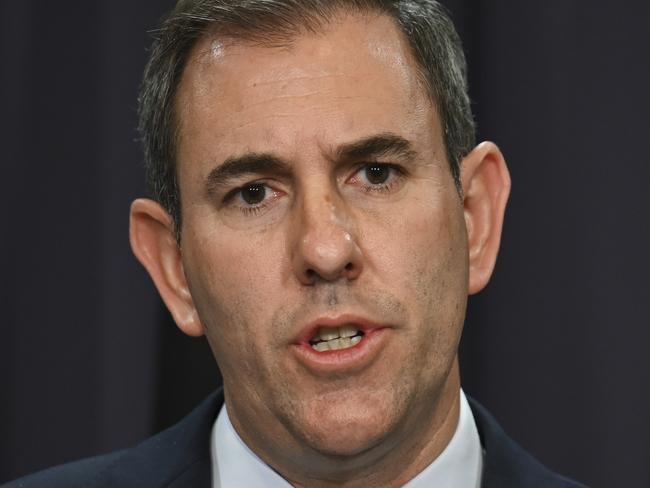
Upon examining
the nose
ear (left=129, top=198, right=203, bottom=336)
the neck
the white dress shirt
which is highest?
the nose

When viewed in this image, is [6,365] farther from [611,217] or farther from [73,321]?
[611,217]

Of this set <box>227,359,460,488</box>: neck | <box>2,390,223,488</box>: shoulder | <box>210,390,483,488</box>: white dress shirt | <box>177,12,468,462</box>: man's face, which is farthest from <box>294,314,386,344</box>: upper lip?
<box>2,390,223,488</box>: shoulder

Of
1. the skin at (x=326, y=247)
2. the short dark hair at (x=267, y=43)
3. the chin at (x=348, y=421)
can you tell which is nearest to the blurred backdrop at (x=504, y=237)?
the short dark hair at (x=267, y=43)

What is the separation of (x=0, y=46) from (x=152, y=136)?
2.16 ft

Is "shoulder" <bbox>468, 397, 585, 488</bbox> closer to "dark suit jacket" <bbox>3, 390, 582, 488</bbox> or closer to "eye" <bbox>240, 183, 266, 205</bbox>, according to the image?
"dark suit jacket" <bbox>3, 390, 582, 488</bbox>

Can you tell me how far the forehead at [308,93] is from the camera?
188 centimetres

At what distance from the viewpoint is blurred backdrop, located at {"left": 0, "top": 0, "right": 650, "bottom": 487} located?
256 centimetres

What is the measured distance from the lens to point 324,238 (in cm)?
178

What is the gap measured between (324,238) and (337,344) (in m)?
0.17

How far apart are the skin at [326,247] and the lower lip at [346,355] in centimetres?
1

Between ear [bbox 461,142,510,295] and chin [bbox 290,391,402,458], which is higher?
ear [bbox 461,142,510,295]

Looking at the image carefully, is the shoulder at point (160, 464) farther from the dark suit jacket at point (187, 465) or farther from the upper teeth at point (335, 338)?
the upper teeth at point (335, 338)

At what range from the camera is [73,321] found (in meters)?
2.64

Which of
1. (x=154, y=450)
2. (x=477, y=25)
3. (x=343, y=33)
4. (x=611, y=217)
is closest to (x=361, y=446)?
(x=154, y=450)
